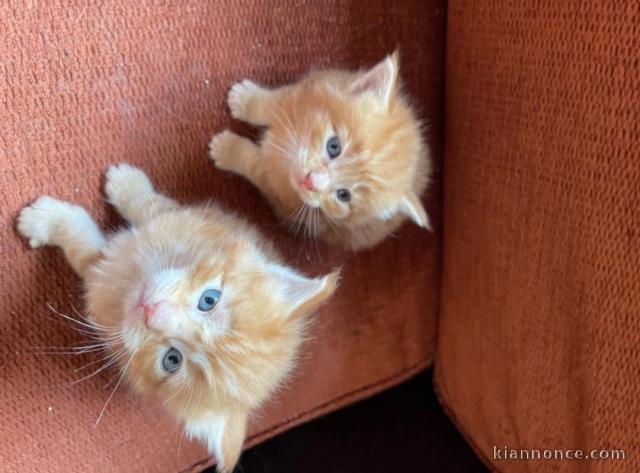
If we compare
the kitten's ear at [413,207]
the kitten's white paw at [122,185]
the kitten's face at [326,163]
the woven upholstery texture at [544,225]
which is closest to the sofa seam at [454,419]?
the woven upholstery texture at [544,225]

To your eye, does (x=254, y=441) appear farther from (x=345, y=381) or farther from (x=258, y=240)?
(x=258, y=240)

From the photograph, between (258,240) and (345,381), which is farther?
(345,381)

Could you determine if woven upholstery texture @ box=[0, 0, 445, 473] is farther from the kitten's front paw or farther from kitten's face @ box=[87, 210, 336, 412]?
kitten's face @ box=[87, 210, 336, 412]

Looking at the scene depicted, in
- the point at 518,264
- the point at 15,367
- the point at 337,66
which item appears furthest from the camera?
the point at 337,66

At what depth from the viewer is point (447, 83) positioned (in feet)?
4.93

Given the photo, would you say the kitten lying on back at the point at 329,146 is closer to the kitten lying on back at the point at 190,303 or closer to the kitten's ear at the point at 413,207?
the kitten's ear at the point at 413,207

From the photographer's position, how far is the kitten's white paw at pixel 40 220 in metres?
1.13

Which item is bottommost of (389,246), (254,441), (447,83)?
(254,441)

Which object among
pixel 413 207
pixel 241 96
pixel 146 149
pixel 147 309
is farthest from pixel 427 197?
pixel 147 309

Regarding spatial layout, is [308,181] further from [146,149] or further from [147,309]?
[147,309]

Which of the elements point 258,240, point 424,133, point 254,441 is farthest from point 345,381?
point 424,133

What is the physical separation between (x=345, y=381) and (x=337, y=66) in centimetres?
77

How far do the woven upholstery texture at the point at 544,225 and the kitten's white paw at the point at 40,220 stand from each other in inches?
34.5

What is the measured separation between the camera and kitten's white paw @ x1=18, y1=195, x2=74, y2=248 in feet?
3.70
